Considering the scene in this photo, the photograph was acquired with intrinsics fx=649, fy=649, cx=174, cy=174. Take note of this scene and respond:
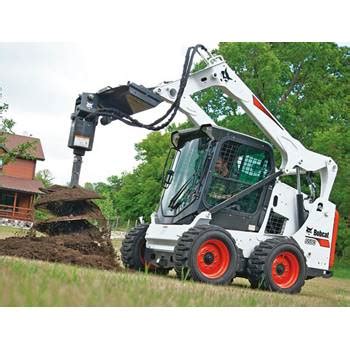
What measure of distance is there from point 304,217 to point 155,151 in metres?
23.0

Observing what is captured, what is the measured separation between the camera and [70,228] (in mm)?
8508

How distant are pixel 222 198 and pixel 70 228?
203 cm

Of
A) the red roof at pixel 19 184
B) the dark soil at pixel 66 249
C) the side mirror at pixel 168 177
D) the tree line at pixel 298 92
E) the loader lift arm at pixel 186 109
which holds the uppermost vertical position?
the tree line at pixel 298 92

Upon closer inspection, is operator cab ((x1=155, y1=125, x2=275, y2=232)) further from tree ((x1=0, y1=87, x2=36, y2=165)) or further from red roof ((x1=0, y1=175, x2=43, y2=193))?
red roof ((x1=0, y1=175, x2=43, y2=193))

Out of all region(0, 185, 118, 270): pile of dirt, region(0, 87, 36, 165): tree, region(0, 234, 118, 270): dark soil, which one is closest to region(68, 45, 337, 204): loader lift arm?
region(0, 185, 118, 270): pile of dirt

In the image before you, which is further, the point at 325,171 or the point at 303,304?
the point at 325,171

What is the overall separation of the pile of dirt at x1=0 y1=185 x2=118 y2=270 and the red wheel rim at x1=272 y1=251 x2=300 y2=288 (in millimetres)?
2003

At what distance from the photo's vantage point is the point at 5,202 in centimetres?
2873

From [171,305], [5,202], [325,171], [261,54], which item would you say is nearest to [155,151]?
[5,202]

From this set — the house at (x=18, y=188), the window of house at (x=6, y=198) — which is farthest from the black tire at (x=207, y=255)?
the window of house at (x=6, y=198)

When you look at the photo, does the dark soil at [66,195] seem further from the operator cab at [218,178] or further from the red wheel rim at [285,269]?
the red wheel rim at [285,269]

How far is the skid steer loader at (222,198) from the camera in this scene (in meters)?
7.71

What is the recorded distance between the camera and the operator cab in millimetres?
8195
